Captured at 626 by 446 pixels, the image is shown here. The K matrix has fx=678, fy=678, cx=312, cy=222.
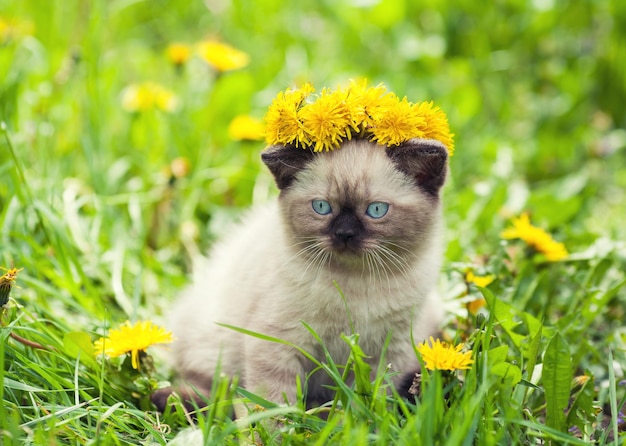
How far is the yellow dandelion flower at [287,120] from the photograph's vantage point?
1.87 m

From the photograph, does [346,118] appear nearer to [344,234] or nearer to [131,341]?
[344,234]

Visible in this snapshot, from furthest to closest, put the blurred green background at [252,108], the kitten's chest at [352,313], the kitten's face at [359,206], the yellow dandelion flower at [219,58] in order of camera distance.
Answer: the yellow dandelion flower at [219,58]
the blurred green background at [252,108]
the kitten's chest at [352,313]
the kitten's face at [359,206]

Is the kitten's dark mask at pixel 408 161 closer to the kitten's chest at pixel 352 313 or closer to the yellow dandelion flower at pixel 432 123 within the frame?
the yellow dandelion flower at pixel 432 123

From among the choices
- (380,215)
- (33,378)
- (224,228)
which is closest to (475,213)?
(224,228)

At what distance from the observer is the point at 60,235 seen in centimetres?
254

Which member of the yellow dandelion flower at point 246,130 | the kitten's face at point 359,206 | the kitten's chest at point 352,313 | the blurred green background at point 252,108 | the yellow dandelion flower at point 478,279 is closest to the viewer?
the kitten's face at point 359,206

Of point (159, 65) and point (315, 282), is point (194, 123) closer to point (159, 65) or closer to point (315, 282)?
point (159, 65)

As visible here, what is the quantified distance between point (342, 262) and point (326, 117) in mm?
443

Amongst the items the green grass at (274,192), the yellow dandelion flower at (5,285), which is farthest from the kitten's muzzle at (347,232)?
the yellow dandelion flower at (5,285)

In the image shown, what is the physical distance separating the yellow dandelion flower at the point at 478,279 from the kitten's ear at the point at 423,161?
433 millimetres

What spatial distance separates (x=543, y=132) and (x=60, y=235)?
2.87 meters

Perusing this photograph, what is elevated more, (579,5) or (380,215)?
(579,5)

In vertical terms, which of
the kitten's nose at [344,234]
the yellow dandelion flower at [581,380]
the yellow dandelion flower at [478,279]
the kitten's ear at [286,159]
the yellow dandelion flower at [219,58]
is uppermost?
the yellow dandelion flower at [219,58]

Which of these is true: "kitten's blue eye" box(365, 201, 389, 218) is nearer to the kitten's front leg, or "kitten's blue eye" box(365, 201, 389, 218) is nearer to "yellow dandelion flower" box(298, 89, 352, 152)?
"yellow dandelion flower" box(298, 89, 352, 152)
